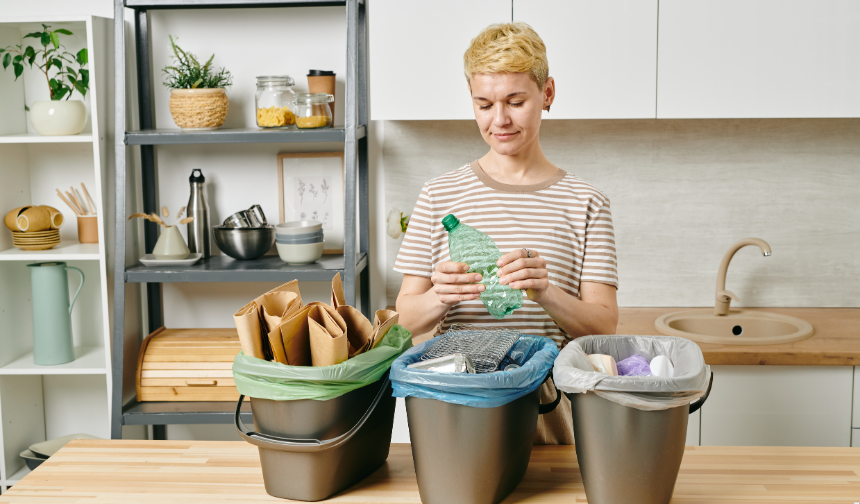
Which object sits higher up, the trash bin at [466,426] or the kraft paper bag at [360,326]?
the kraft paper bag at [360,326]

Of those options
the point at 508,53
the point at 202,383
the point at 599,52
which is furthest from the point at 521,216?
the point at 202,383

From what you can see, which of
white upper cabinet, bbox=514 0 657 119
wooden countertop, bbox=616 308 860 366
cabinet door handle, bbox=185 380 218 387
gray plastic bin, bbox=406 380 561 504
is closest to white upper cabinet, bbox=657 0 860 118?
white upper cabinet, bbox=514 0 657 119

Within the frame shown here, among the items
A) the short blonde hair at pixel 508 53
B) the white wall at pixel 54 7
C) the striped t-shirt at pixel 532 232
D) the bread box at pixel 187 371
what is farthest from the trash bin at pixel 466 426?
the white wall at pixel 54 7

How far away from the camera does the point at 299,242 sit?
2.36 metres

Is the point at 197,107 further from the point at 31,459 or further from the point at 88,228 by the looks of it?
the point at 31,459

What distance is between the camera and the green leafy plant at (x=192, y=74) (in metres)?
2.38

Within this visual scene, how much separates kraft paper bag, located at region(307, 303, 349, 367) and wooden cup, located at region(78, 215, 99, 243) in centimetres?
185

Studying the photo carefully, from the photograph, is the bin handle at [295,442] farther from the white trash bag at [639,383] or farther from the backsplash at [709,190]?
the backsplash at [709,190]

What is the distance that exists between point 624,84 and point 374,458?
1.56 m

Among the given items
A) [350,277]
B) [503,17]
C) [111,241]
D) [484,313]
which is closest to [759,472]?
[484,313]

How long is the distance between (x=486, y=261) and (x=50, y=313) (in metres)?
1.81

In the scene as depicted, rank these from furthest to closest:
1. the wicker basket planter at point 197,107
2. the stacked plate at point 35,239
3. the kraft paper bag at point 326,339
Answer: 1. the stacked plate at point 35,239
2. the wicker basket planter at point 197,107
3. the kraft paper bag at point 326,339

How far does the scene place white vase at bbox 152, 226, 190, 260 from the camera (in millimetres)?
2393

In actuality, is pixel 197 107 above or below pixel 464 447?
above
